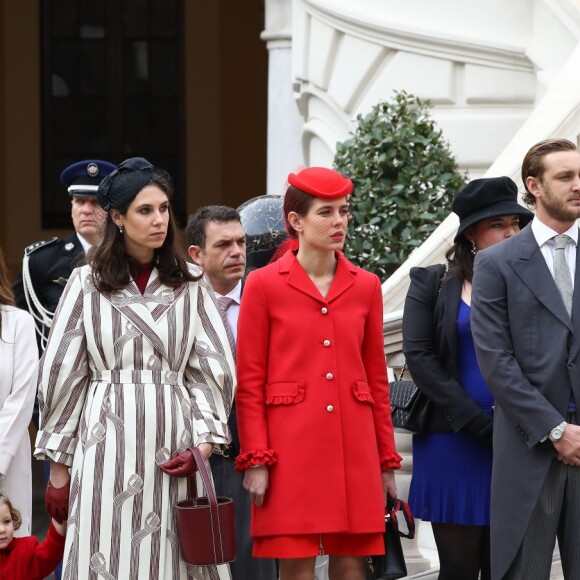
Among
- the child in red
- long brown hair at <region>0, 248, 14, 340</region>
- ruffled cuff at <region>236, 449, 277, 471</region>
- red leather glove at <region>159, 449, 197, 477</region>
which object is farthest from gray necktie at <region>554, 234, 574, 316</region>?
long brown hair at <region>0, 248, 14, 340</region>

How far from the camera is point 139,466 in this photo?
4891 mm

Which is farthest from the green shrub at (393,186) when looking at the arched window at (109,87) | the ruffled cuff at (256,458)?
the arched window at (109,87)

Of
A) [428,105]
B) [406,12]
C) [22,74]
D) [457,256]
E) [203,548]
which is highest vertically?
[22,74]

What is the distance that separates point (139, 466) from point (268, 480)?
1.40 ft

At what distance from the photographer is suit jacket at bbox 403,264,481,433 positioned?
17.9 ft

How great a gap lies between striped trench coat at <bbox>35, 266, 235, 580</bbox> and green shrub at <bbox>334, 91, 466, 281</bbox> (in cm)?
384

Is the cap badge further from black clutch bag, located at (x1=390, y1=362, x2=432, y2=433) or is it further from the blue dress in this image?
the blue dress

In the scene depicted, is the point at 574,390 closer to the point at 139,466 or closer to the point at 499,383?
Result: the point at 499,383

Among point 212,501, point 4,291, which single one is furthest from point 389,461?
point 4,291

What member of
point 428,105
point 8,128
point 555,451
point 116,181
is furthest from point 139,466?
point 8,128

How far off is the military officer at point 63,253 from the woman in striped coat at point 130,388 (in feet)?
6.73

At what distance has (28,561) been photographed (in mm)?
5289

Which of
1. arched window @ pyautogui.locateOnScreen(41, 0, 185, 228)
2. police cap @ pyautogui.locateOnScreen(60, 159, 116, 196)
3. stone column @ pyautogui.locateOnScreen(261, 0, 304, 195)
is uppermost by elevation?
arched window @ pyautogui.locateOnScreen(41, 0, 185, 228)

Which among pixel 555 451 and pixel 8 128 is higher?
pixel 8 128
